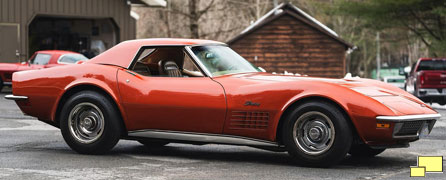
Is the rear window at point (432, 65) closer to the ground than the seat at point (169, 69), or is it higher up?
closer to the ground

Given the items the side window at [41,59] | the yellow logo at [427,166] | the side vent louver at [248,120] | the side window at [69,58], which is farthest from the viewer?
the side window at [69,58]

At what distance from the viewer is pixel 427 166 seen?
6953mm

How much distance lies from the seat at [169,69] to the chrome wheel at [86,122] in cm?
84

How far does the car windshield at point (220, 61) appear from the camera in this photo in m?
7.80

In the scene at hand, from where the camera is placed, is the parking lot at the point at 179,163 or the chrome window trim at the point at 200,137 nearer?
the parking lot at the point at 179,163

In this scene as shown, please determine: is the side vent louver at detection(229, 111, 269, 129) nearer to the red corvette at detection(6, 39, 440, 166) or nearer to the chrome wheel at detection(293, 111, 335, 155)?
the red corvette at detection(6, 39, 440, 166)

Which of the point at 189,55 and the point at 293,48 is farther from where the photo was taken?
the point at 293,48

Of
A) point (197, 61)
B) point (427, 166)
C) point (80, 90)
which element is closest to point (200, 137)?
point (197, 61)

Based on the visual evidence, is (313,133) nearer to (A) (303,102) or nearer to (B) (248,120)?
(A) (303,102)

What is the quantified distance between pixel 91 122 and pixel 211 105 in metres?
1.41

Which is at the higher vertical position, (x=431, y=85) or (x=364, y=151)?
(x=364, y=151)

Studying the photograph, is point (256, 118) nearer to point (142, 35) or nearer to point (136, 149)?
point (136, 149)

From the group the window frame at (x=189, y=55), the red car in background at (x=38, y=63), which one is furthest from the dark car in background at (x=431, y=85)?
the window frame at (x=189, y=55)

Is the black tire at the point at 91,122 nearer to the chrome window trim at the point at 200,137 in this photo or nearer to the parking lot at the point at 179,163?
the parking lot at the point at 179,163
